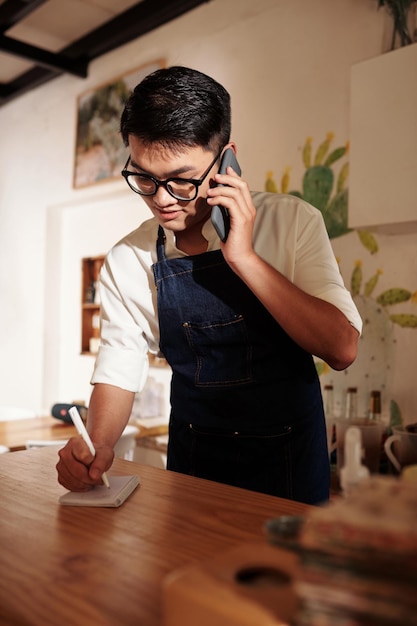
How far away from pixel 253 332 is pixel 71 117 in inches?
152

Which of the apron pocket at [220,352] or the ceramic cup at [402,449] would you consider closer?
the apron pocket at [220,352]

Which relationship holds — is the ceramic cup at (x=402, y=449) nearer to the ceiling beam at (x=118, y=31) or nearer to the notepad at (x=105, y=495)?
the notepad at (x=105, y=495)

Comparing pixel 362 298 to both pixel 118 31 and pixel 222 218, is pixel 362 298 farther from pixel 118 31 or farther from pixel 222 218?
pixel 118 31

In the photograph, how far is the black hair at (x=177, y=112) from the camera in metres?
1.40

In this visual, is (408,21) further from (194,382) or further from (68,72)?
(68,72)

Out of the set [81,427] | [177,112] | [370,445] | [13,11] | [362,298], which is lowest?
[370,445]

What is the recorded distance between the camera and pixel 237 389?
157cm

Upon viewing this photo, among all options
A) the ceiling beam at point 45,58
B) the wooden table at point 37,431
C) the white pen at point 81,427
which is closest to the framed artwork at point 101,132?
the ceiling beam at point 45,58

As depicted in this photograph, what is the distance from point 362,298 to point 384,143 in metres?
0.73

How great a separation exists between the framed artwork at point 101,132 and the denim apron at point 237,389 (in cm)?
287

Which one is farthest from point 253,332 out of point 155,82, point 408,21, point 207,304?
point 408,21

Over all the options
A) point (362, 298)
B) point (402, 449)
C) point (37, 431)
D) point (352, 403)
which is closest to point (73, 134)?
point (37, 431)

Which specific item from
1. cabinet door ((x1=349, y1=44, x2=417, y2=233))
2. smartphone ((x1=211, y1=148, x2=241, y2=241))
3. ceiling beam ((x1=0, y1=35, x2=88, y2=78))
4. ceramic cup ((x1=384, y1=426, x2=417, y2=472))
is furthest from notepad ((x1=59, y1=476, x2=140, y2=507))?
ceiling beam ((x1=0, y1=35, x2=88, y2=78))

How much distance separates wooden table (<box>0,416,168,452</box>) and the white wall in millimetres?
838
